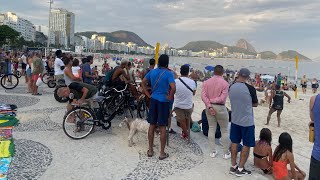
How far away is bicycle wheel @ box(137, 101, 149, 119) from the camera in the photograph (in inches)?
284

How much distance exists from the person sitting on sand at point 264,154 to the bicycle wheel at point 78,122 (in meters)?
3.15

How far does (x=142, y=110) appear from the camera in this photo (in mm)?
7648

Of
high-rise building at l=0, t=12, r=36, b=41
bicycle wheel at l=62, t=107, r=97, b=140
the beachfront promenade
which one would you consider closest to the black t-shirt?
bicycle wheel at l=62, t=107, r=97, b=140

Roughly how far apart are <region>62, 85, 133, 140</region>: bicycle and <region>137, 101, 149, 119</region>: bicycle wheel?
0.42m

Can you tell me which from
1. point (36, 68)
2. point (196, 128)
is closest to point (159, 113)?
Answer: point (196, 128)

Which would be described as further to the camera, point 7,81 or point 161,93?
point 7,81

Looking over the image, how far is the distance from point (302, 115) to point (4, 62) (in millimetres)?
14594

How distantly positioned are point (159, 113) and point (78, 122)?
1.88 meters

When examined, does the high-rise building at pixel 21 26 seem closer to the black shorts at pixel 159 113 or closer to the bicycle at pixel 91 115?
the bicycle at pixel 91 115

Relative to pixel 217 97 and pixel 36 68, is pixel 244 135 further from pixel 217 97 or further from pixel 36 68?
pixel 36 68

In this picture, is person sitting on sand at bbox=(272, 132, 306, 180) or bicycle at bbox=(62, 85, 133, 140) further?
bicycle at bbox=(62, 85, 133, 140)

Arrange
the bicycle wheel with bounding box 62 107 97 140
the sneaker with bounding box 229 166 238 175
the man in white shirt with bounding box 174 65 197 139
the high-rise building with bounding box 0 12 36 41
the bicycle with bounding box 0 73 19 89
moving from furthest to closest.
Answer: the high-rise building with bounding box 0 12 36 41 → the bicycle with bounding box 0 73 19 89 → the man in white shirt with bounding box 174 65 197 139 → the bicycle wheel with bounding box 62 107 97 140 → the sneaker with bounding box 229 166 238 175

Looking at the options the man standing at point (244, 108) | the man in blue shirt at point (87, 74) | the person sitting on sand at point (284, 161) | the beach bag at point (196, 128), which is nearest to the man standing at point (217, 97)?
the man standing at point (244, 108)

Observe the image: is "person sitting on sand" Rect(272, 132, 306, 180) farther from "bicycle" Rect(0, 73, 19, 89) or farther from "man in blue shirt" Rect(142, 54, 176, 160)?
"bicycle" Rect(0, 73, 19, 89)
